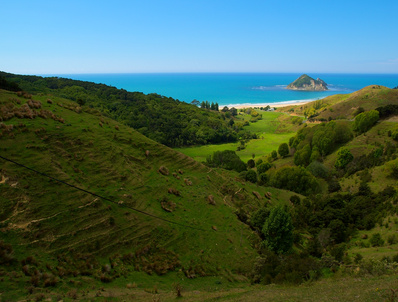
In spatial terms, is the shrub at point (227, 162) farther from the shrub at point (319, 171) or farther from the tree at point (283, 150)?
the tree at point (283, 150)

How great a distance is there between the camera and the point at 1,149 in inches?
794

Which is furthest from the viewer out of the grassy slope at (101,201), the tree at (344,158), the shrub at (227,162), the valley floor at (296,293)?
the shrub at (227,162)

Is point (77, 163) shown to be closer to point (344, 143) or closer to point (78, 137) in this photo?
point (78, 137)

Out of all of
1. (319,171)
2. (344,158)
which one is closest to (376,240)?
(319,171)

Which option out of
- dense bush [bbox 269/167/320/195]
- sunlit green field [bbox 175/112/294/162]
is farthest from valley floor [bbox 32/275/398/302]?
sunlit green field [bbox 175/112/294/162]

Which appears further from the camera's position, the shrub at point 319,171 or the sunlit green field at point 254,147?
the sunlit green field at point 254,147

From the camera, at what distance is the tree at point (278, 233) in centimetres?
2527

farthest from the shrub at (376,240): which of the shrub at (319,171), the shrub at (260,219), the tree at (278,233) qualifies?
the shrub at (319,171)

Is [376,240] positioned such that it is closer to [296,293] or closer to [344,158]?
[296,293]

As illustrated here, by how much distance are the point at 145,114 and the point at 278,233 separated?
336 ft

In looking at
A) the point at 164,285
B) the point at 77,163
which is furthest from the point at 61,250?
the point at 77,163

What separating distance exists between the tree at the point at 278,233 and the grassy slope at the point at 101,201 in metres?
2.06

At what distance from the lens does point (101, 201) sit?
20.9 meters

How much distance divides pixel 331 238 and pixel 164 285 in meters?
23.0
